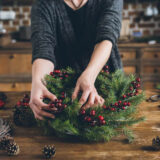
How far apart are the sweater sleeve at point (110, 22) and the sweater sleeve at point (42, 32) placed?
203 mm

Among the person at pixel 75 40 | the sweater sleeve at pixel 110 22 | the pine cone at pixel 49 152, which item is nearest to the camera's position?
the pine cone at pixel 49 152

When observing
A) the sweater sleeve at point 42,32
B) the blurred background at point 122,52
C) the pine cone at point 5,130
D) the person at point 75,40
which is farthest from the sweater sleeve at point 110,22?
the blurred background at point 122,52

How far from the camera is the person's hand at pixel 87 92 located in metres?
0.74

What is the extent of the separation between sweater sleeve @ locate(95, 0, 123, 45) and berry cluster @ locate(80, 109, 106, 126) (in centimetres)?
41

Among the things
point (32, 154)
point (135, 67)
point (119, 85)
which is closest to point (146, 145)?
point (119, 85)

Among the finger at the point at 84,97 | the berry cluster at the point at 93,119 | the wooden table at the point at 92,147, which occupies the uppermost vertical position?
the finger at the point at 84,97

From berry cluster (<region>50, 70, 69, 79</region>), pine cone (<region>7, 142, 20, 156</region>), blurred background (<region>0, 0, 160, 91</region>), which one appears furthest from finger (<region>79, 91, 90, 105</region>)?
blurred background (<region>0, 0, 160, 91</region>)

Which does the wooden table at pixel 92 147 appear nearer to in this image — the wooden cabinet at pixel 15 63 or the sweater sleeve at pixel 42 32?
the sweater sleeve at pixel 42 32

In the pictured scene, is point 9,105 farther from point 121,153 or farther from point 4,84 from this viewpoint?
point 4,84

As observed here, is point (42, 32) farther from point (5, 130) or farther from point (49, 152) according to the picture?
point (49, 152)

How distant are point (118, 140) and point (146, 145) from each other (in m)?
0.08

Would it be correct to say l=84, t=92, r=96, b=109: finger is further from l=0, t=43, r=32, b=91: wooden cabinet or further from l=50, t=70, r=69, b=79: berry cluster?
l=0, t=43, r=32, b=91: wooden cabinet

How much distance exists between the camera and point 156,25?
10.8 ft

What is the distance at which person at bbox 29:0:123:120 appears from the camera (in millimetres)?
769
